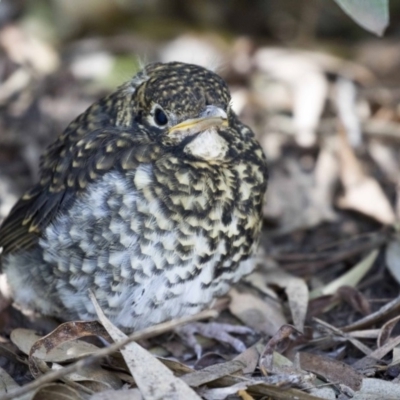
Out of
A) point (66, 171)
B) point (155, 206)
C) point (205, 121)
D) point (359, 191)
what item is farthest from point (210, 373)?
point (359, 191)

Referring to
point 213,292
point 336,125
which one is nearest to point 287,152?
point 336,125

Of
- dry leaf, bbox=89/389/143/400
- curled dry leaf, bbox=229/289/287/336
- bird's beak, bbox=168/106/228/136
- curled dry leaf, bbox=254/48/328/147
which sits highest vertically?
bird's beak, bbox=168/106/228/136

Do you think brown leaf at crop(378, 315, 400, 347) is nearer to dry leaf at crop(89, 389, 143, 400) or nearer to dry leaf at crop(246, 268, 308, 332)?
dry leaf at crop(246, 268, 308, 332)

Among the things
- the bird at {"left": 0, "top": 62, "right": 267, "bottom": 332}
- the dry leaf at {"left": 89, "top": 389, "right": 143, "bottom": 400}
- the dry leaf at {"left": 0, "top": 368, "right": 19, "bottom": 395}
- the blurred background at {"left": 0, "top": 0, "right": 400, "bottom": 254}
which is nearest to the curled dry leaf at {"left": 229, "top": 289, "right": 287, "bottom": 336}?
the bird at {"left": 0, "top": 62, "right": 267, "bottom": 332}

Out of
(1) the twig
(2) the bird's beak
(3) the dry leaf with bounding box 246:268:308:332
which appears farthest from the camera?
(3) the dry leaf with bounding box 246:268:308:332

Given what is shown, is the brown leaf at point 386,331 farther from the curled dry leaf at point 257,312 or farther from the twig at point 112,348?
the twig at point 112,348

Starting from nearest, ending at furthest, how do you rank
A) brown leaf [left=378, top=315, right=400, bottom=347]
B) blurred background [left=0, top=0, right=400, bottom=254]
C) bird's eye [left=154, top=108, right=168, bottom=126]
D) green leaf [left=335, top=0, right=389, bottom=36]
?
1. green leaf [left=335, top=0, right=389, bottom=36]
2. bird's eye [left=154, top=108, right=168, bottom=126]
3. brown leaf [left=378, top=315, right=400, bottom=347]
4. blurred background [left=0, top=0, right=400, bottom=254]

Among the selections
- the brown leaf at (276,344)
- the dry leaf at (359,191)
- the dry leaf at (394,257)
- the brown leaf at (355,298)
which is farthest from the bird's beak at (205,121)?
the dry leaf at (359,191)

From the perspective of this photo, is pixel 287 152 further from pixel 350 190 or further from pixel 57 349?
pixel 57 349
